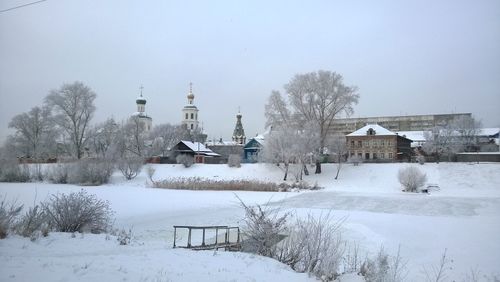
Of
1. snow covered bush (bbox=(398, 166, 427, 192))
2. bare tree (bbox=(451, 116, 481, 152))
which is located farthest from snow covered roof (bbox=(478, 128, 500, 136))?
snow covered bush (bbox=(398, 166, 427, 192))

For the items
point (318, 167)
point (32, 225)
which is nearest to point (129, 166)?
point (318, 167)

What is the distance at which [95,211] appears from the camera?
41.9 feet

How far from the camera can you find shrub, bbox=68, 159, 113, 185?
144 ft

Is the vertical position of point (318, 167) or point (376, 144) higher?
point (376, 144)

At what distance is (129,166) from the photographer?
48.5m

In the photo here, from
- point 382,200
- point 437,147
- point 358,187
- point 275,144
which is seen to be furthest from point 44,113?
point 437,147

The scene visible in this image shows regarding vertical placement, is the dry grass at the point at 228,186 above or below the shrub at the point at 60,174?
A: below

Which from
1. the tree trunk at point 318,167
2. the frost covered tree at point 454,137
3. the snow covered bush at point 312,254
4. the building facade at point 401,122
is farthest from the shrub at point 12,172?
the building facade at point 401,122

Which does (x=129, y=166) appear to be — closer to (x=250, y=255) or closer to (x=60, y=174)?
(x=60, y=174)

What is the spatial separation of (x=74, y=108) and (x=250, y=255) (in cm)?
5216

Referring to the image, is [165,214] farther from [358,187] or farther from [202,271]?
[358,187]

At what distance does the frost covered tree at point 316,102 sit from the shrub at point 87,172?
68.3 ft

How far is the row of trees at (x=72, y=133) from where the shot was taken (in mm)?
55531

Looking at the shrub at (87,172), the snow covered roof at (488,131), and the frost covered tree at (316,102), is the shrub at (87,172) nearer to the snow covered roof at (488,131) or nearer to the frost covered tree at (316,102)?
the frost covered tree at (316,102)
